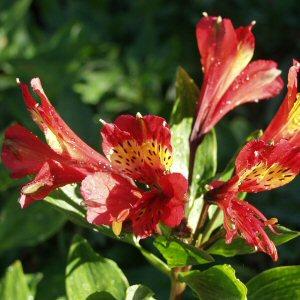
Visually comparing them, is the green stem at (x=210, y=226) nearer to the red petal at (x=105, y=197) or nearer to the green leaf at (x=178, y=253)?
the green leaf at (x=178, y=253)

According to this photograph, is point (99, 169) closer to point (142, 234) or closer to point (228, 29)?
point (142, 234)

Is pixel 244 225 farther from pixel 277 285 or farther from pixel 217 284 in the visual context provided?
pixel 277 285

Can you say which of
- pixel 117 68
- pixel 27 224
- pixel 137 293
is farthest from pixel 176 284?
pixel 117 68

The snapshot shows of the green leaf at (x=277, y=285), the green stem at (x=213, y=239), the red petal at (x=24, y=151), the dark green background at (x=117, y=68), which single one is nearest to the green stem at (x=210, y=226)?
the green stem at (x=213, y=239)

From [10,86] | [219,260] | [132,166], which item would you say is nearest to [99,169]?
[132,166]

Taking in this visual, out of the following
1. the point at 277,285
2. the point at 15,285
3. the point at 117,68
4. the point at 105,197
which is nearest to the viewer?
the point at 105,197
